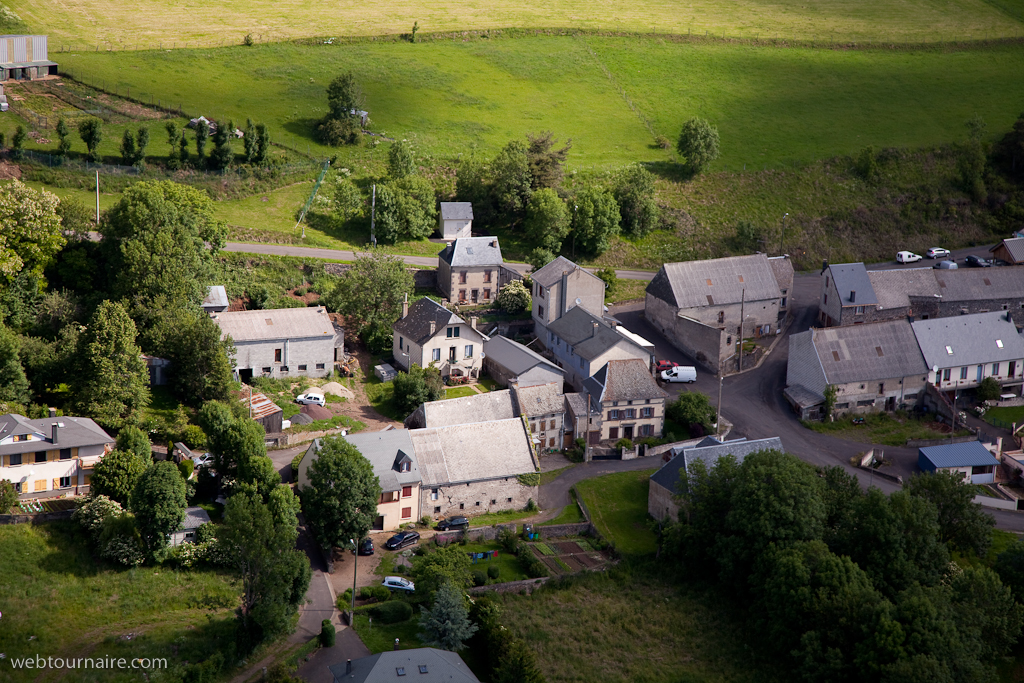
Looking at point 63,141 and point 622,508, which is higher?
point 63,141

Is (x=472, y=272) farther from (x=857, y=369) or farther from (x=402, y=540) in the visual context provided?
(x=402, y=540)

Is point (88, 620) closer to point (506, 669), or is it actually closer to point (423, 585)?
point (423, 585)

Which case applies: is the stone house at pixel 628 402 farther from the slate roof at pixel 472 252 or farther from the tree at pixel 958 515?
the slate roof at pixel 472 252

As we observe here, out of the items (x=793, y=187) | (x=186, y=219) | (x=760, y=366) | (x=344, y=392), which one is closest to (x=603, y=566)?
(x=344, y=392)

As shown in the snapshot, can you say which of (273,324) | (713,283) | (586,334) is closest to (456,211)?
(586,334)

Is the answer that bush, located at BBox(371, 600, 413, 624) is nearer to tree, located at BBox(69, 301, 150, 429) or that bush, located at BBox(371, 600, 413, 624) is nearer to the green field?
tree, located at BBox(69, 301, 150, 429)

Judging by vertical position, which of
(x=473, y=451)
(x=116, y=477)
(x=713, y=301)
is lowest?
(x=116, y=477)

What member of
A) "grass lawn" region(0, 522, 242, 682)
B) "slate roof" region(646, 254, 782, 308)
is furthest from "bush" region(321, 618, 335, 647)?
"slate roof" region(646, 254, 782, 308)

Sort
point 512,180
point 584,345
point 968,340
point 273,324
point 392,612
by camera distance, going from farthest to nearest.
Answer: point 512,180
point 968,340
point 584,345
point 273,324
point 392,612
